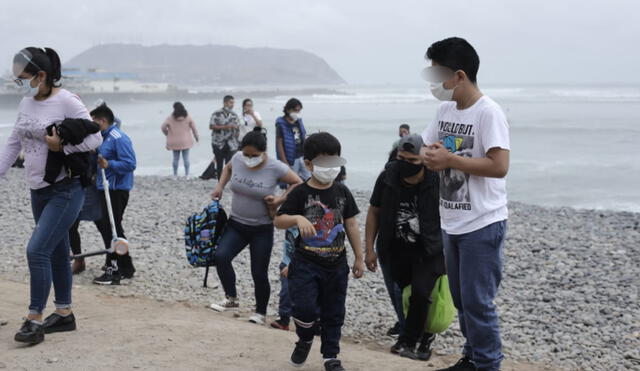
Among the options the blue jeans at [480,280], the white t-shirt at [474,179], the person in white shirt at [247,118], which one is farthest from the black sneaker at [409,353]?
the person in white shirt at [247,118]

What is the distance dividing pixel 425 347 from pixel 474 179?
6.12 feet

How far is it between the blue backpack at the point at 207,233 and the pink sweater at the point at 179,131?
980 centimetres

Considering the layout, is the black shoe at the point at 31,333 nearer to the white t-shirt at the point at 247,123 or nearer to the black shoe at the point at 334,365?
the black shoe at the point at 334,365

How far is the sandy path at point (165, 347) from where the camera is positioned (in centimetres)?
438

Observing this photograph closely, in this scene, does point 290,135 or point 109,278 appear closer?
point 109,278

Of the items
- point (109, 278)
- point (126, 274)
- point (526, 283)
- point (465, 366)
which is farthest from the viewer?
point (526, 283)

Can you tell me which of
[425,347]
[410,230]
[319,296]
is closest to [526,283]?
[425,347]

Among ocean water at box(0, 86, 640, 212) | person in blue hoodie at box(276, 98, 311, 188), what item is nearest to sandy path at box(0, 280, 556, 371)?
person in blue hoodie at box(276, 98, 311, 188)

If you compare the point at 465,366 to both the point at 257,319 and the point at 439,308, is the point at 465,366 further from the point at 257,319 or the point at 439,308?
the point at 257,319

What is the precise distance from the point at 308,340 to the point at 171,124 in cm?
1168

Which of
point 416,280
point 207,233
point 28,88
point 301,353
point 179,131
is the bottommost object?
point 301,353

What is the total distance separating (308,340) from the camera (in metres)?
4.41

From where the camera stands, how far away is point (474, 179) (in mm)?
3805

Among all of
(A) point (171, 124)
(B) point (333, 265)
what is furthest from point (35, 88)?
(A) point (171, 124)
